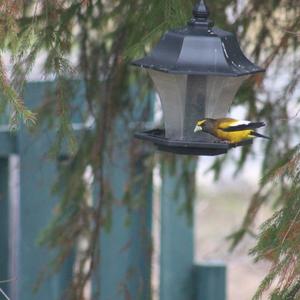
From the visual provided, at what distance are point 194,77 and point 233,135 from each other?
194mm

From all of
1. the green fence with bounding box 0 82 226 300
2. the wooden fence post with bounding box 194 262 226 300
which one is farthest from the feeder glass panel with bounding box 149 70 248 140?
the wooden fence post with bounding box 194 262 226 300

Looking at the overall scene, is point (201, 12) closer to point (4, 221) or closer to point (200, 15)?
point (200, 15)

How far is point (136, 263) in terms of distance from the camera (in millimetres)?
4375

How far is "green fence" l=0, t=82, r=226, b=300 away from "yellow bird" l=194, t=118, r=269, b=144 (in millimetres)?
1364

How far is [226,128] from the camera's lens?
245 cm

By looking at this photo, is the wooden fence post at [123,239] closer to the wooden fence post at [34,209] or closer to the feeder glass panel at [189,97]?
the wooden fence post at [34,209]

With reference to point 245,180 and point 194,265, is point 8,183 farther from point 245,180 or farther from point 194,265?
point 245,180

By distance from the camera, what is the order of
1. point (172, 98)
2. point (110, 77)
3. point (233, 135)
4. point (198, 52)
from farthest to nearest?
point (110, 77) < point (172, 98) < point (233, 135) < point (198, 52)

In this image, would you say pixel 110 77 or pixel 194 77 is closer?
pixel 194 77

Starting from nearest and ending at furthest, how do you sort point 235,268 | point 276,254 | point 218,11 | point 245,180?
point 276,254
point 218,11
point 235,268
point 245,180

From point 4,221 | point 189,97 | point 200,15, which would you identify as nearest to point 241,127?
point 189,97

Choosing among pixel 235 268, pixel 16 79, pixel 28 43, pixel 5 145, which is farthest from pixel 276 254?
pixel 235 268

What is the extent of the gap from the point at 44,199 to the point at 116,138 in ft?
1.33

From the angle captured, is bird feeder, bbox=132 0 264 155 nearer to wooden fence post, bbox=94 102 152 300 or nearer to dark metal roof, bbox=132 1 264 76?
dark metal roof, bbox=132 1 264 76
